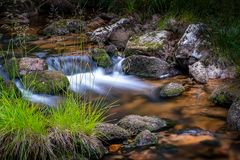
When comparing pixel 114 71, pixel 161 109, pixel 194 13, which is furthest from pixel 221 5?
pixel 161 109

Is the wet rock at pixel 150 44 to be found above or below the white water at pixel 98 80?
above

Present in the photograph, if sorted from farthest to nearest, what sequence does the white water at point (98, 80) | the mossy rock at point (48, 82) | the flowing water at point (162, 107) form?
1. the white water at point (98, 80)
2. the mossy rock at point (48, 82)
3. the flowing water at point (162, 107)

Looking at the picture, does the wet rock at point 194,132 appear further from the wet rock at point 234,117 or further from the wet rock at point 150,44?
the wet rock at point 150,44

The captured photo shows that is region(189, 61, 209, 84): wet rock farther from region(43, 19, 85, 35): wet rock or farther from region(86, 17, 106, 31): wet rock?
region(86, 17, 106, 31): wet rock

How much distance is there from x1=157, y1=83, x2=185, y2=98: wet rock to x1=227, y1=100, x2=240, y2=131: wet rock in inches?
48.4

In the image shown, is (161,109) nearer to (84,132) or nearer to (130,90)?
(130,90)

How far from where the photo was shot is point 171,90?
6316 mm

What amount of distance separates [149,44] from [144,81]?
3.22 ft

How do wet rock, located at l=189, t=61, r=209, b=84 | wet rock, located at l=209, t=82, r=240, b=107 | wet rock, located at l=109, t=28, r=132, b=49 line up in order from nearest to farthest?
wet rock, located at l=209, t=82, r=240, b=107 → wet rock, located at l=189, t=61, r=209, b=84 → wet rock, located at l=109, t=28, r=132, b=49

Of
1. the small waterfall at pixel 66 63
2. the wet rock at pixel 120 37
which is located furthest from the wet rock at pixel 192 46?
the small waterfall at pixel 66 63

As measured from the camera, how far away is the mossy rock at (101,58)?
7613 mm

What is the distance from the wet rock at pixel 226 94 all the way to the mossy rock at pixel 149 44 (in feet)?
6.23

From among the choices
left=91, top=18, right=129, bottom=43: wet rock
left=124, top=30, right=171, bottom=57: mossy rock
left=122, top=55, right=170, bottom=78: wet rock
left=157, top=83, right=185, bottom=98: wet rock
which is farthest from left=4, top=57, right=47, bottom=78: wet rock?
left=157, top=83, right=185, bottom=98: wet rock

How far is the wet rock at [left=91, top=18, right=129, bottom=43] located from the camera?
8.70 m
